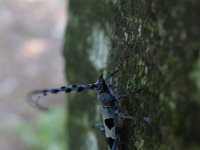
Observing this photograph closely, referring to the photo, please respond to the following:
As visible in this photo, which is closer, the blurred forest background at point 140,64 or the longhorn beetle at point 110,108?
Result: the blurred forest background at point 140,64

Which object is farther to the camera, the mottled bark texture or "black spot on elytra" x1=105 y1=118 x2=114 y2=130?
"black spot on elytra" x1=105 y1=118 x2=114 y2=130

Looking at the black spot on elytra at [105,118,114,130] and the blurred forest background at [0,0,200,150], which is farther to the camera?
the black spot on elytra at [105,118,114,130]

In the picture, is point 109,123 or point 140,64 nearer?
point 140,64

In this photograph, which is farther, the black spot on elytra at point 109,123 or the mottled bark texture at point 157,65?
the black spot on elytra at point 109,123

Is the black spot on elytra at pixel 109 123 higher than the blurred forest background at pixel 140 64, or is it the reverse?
the blurred forest background at pixel 140 64

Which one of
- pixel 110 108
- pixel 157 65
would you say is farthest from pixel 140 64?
pixel 110 108

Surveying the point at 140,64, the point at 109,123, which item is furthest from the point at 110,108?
the point at 140,64

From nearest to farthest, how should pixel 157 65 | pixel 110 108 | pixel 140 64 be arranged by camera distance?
pixel 157 65 < pixel 140 64 < pixel 110 108

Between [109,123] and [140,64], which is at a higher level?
[140,64]

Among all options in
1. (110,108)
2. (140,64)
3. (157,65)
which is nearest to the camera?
(157,65)

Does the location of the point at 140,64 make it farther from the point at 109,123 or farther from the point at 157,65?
the point at 109,123

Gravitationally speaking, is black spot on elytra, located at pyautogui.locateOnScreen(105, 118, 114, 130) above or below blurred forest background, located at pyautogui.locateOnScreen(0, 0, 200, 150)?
below

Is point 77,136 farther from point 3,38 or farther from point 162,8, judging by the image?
point 3,38
